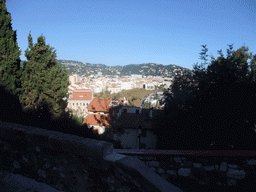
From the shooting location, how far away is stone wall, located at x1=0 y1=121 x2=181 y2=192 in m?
2.04

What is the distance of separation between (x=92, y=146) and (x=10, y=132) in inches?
69.5

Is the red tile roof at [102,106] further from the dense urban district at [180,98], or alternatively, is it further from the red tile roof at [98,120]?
the dense urban district at [180,98]

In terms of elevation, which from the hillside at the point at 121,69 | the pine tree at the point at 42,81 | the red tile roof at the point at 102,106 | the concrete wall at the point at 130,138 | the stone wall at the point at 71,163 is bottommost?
the concrete wall at the point at 130,138

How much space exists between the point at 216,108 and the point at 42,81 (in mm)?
11448

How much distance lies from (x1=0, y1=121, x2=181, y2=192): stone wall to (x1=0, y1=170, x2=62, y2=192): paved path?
6 cm

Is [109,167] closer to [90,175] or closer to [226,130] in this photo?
[90,175]

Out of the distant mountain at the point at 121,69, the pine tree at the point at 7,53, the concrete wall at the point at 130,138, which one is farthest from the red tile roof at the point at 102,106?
the distant mountain at the point at 121,69

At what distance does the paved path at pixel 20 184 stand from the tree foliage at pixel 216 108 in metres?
4.98

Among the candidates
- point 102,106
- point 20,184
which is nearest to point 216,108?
point 20,184

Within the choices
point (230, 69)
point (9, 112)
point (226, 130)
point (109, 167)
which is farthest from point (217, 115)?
point (9, 112)

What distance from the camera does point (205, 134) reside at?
5.70 m

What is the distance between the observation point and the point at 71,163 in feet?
7.84

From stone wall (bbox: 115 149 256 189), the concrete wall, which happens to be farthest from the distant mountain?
stone wall (bbox: 115 149 256 189)

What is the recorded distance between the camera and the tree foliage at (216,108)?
5234 millimetres
